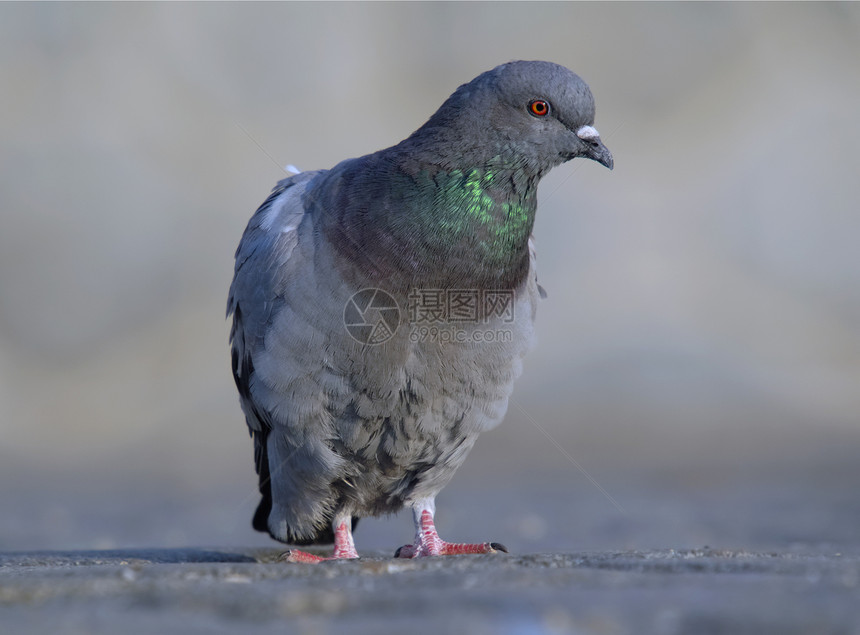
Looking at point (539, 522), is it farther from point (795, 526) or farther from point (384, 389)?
point (384, 389)

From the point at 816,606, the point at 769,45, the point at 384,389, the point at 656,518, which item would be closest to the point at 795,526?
the point at 656,518

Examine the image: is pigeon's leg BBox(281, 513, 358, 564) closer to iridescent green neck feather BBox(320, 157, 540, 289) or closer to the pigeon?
the pigeon

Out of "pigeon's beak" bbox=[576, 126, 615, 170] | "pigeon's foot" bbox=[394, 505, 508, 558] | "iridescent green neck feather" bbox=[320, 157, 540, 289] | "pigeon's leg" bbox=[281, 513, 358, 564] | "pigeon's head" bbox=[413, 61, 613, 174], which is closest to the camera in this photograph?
"iridescent green neck feather" bbox=[320, 157, 540, 289]

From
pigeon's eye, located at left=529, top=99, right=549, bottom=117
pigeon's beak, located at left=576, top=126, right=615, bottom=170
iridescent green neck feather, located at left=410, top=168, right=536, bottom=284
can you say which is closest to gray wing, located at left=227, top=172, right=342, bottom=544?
iridescent green neck feather, located at left=410, top=168, right=536, bottom=284

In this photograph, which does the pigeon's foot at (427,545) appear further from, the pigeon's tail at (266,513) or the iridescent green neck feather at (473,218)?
the iridescent green neck feather at (473,218)

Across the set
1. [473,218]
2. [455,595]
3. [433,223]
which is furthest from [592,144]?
[455,595]
